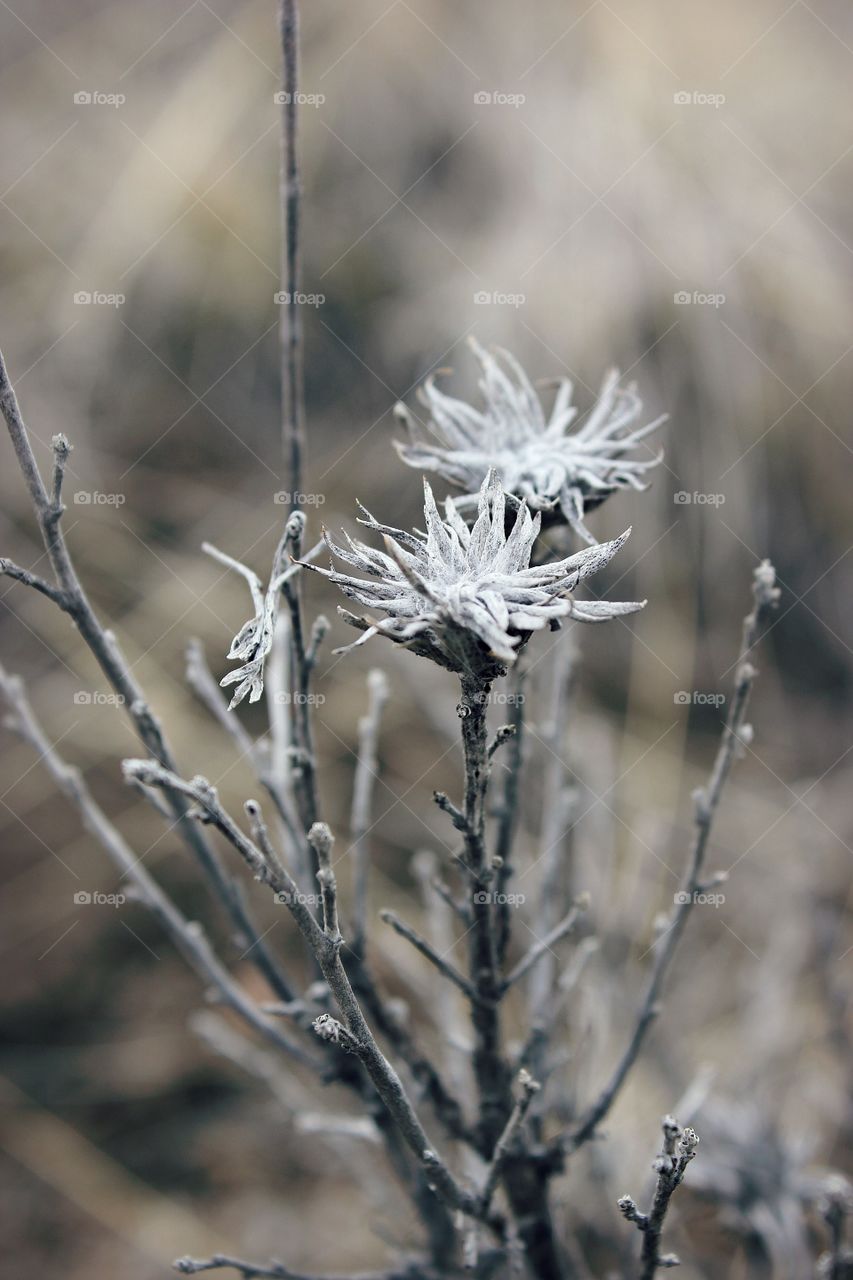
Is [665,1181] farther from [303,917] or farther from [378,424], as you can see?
[378,424]

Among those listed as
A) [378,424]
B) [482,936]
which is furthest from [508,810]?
[378,424]

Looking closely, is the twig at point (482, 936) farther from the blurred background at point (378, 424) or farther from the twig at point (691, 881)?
the blurred background at point (378, 424)

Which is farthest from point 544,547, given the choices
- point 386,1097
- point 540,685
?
point 540,685

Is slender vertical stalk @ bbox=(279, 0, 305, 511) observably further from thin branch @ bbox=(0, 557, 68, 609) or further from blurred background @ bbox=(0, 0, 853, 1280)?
blurred background @ bbox=(0, 0, 853, 1280)

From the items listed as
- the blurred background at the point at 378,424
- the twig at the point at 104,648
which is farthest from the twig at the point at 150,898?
the blurred background at the point at 378,424

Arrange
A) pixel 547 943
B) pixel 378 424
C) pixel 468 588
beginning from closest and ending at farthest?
pixel 468 588, pixel 547 943, pixel 378 424

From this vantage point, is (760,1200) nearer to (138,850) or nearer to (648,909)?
(648,909)

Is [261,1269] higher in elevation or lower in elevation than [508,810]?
lower
